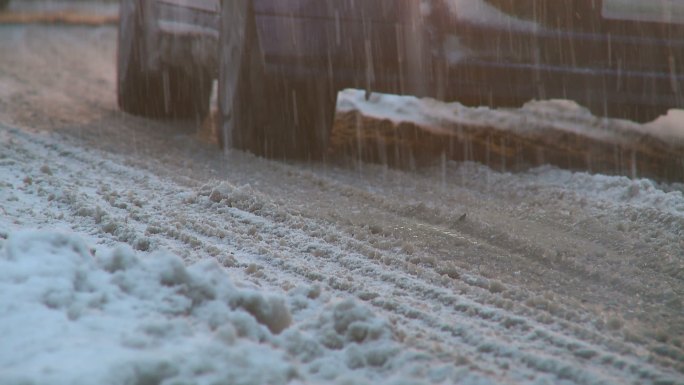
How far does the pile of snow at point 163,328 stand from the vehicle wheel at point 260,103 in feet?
7.01

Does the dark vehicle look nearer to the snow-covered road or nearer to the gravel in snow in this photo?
the snow-covered road

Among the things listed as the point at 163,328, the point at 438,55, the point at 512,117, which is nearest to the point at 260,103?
the point at 438,55

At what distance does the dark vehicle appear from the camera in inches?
161

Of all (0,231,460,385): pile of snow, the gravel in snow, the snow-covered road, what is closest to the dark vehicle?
the snow-covered road

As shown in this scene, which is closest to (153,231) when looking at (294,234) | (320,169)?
(294,234)

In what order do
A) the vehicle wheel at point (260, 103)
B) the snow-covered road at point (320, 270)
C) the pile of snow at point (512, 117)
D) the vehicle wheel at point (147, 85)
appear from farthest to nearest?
the pile of snow at point (512, 117) < the vehicle wheel at point (147, 85) < the vehicle wheel at point (260, 103) < the snow-covered road at point (320, 270)

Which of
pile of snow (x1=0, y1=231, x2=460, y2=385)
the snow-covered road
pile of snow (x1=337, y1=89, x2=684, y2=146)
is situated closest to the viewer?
pile of snow (x1=0, y1=231, x2=460, y2=385)

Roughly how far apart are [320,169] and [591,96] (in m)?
1.45

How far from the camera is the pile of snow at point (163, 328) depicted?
1.79 metres

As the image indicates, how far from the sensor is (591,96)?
4.33 meters

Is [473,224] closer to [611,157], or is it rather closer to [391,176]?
[391,176]

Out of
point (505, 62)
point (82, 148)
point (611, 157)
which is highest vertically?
point (505, 62)

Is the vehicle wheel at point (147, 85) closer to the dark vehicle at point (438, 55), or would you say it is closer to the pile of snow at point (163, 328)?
the dark vehicle at point (438, 55)

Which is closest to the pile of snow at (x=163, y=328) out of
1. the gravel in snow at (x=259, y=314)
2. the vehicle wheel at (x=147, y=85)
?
the gravel in snow at (x=259, y=314)
